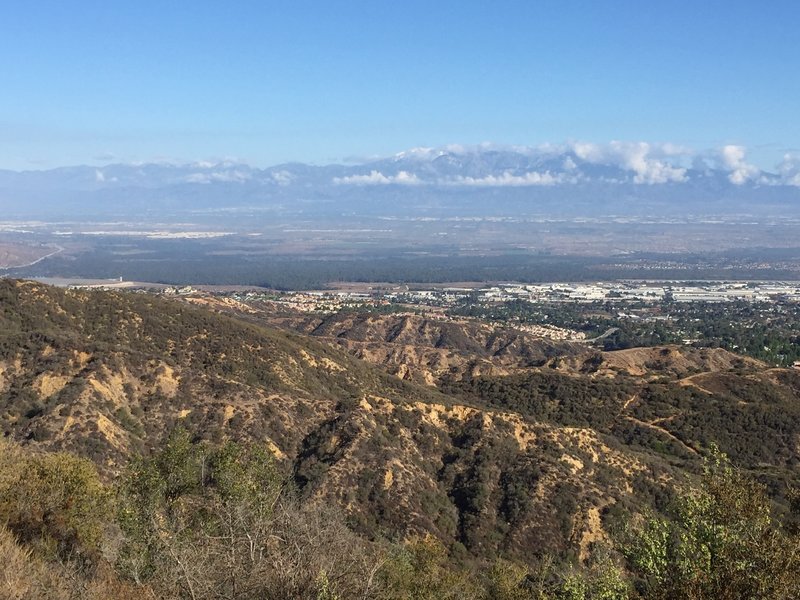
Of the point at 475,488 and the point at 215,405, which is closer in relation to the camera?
the point at 475,488

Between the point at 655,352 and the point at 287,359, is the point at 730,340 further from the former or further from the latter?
the point at 287,359

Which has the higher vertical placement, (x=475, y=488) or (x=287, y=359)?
(x=287, y=359)

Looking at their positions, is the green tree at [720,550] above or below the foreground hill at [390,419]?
above

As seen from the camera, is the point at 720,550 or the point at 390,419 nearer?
the point at 720,550

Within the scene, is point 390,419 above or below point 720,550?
below

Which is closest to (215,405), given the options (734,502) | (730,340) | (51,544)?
(51,544)

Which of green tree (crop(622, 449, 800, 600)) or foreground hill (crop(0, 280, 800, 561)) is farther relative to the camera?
foreground hill (crop(0, 280, 800, 561))

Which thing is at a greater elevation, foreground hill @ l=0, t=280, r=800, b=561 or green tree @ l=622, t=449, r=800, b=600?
green tree @ l=622, t=449, r=800, b=600

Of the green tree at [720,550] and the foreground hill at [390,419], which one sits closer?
the green tree at [720,550]
